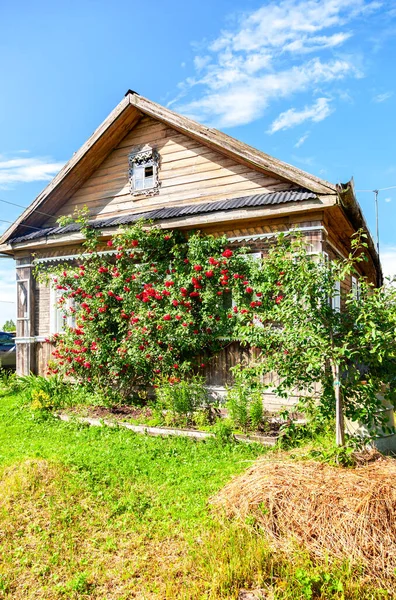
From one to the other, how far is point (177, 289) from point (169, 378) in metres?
1.69

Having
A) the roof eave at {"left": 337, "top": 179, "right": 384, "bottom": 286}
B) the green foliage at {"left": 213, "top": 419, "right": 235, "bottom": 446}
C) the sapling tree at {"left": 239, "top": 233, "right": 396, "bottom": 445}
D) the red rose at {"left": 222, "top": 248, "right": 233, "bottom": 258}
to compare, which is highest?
the roof eave at {"left": 337, "top": 179, "right": 384, "bottom": 286}

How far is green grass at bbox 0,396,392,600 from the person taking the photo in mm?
3160

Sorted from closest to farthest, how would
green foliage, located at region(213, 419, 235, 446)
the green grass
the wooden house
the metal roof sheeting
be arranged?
the green grass < green foliage, located at region(213, 419, 235, 446) < the metal roof sheeting < the wooden house

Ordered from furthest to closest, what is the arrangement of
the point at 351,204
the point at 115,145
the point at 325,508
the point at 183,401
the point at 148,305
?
the point at 115,145, the point at 148,305, the point at 351,204, the point at 183,401, the point at 325,508

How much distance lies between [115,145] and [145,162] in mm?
1001

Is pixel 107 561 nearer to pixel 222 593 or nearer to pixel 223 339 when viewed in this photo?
pixel 222 593

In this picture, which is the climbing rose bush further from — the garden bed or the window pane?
the window pane

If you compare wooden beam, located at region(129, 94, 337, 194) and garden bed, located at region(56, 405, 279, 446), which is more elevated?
wooden beam, located at region(129, 94, 337, 194)

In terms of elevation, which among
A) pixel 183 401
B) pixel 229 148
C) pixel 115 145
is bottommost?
pixel 183 401

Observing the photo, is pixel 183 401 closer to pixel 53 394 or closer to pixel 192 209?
pixel 53 394

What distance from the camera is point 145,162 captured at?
979 centimetres

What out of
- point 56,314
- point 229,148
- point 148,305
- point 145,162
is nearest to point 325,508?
point 148,305

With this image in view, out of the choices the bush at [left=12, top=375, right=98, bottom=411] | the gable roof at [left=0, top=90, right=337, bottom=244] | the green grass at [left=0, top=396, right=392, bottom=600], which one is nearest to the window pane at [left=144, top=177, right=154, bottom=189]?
the gable roof at [left=0, top=90, right=337, bottom=244]

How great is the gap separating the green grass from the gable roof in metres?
4.60
